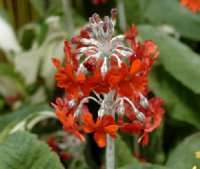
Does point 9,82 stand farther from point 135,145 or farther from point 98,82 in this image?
point 98,82

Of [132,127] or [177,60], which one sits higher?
[132,127]

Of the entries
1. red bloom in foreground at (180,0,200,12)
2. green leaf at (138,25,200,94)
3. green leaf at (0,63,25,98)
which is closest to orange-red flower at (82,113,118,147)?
red bloom in foreground at (180,0,200,12)

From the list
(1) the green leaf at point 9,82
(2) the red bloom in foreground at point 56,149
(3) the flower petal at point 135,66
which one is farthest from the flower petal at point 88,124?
(1) the green leaf at point 9,82

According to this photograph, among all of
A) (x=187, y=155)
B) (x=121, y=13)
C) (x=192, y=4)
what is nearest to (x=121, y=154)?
(x=187, y=155)

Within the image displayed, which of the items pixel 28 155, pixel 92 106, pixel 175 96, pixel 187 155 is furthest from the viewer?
pixel 92 106

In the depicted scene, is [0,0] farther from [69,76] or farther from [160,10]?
[69,76]

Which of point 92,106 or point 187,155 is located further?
point 92,106
